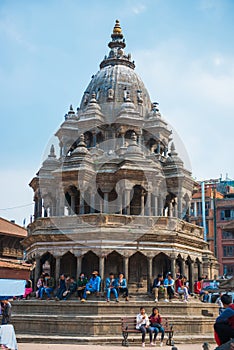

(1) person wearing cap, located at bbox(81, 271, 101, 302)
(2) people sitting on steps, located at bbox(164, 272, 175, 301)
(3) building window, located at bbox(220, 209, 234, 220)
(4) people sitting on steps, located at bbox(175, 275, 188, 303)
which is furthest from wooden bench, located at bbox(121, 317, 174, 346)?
(3) building window, located at bbox(220, 209, 234, 220)

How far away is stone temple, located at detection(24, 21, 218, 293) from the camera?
30062mm

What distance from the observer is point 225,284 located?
37.7 meters

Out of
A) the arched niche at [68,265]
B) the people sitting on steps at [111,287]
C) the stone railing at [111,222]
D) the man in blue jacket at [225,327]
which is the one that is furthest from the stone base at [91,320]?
the man in blue jacket at [225,327]

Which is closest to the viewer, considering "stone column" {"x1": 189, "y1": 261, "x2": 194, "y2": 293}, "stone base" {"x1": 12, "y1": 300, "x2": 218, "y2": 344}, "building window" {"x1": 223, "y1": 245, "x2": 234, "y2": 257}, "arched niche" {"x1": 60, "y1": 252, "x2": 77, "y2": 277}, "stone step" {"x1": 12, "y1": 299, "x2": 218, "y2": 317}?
"stone base" {"x1": 12, "y1": 300, "x2": 218, "y2": 344}

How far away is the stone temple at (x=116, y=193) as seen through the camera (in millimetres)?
30062

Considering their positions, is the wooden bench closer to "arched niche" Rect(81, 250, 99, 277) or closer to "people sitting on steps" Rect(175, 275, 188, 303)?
"people sitting on steps" Rect(175, 275, 188, 303)

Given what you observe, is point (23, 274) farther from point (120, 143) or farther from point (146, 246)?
point (146, 246)

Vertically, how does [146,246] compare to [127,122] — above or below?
below

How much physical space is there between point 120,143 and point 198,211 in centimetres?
3592

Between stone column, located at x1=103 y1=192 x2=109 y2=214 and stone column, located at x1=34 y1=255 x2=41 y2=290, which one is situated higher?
stone column, located at x1=103 y1=192 x2=109 y2=214

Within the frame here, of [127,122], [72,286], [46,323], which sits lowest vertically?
[46,323]

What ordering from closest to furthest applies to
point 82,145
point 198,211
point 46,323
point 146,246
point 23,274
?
point 46,323 → point 146,246 → point 82,145 → point 23,274 → point 198,211

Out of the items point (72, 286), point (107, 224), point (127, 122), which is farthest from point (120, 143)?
point (72, 286)

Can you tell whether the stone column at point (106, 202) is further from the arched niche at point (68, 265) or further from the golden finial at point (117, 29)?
the golden finial at point (117, 29)
